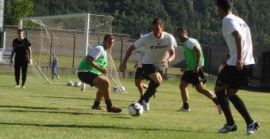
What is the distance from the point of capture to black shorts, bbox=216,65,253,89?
995cm

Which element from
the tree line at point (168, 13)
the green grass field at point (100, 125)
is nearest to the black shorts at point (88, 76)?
the green grass field at point (100, 125)

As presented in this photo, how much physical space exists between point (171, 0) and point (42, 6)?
3116cm

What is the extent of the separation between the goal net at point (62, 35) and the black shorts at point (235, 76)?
14.6 meters

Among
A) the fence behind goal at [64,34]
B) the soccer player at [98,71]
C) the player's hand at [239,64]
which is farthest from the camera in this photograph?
the fence behind goal at [64,34]

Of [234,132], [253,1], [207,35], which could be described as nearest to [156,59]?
[234,132]

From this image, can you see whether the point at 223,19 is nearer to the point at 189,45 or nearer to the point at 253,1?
the point at 189,45

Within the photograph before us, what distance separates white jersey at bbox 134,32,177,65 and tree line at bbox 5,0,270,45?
378ft

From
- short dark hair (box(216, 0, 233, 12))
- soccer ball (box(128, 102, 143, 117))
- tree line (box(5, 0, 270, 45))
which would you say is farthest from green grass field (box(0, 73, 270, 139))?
tree line (box(5, 0, 270, 45))

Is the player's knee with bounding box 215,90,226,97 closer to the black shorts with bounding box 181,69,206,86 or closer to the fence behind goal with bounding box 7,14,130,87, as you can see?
the black shorts with bounding box 181,69,206,86

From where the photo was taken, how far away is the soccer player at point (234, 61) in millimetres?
9914

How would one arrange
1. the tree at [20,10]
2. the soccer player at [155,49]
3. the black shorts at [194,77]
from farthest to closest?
the tree at [20,10] → the black shorts at [194,77] → the soccer player at [155,49]

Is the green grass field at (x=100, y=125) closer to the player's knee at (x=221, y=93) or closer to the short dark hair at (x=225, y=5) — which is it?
the player's knee at (x=221, y=93)

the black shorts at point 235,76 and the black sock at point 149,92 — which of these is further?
the black sock at point 149,92

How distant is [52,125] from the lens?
1027 cm
